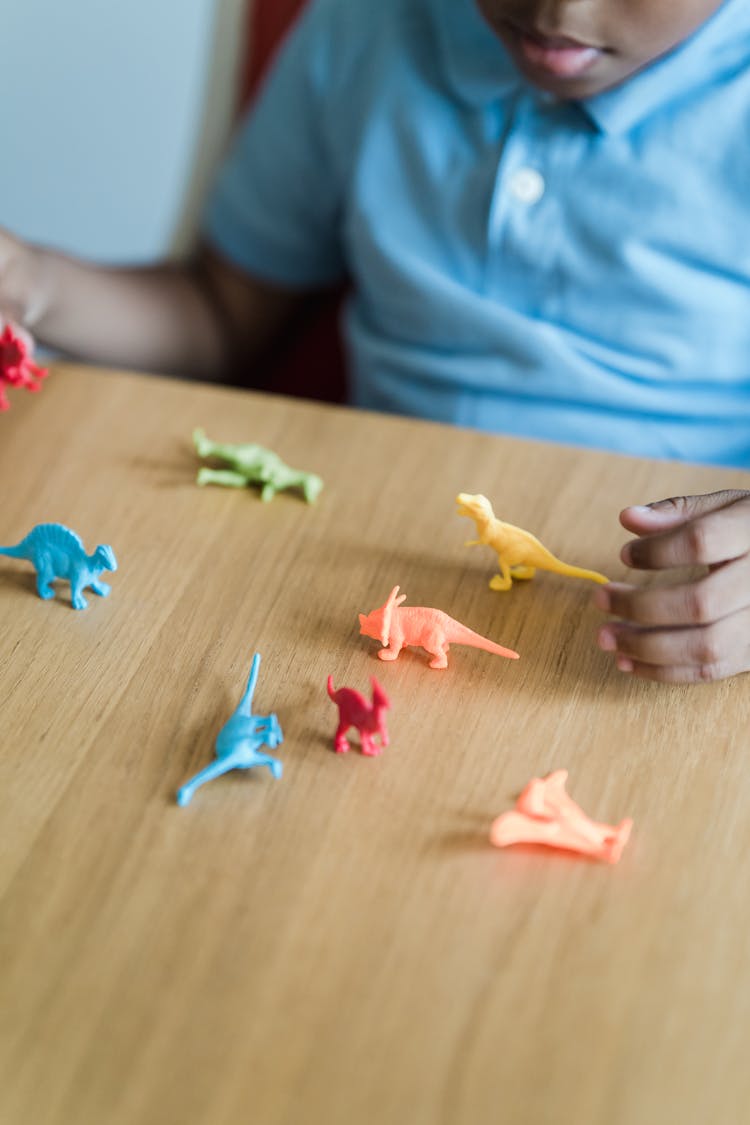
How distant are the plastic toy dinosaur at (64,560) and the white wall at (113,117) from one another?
70 centimetres

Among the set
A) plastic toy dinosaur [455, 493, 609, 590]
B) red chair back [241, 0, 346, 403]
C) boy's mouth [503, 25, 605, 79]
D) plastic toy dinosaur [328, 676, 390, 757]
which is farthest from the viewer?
red chair back [241, 0, 346, 403]

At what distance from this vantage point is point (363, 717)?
1.80 ft

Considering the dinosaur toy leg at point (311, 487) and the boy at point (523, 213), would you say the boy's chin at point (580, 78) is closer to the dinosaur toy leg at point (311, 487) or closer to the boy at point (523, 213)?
the boy at point (523, 213)

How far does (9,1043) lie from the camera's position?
1.48 feet

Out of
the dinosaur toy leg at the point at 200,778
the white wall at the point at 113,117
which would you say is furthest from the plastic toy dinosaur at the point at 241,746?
the white wall at the point at 113,117

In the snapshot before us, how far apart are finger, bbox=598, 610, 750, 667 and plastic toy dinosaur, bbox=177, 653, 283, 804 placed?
0.62ft

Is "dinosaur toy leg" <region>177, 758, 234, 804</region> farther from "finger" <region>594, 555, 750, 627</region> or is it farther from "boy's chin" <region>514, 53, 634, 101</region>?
"boy's chin" <region>514, 53, 634, 101</region>

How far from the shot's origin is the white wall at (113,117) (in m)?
1.17

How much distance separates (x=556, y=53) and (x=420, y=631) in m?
0.43

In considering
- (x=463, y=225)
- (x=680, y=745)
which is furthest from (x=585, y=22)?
(x=680, y=745)

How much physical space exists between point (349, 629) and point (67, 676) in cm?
16

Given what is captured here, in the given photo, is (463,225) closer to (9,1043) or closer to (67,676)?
(67,676)

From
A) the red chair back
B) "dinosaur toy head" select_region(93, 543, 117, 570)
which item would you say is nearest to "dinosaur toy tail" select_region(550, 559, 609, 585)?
"dinosaur toy head" select_region(93, 543, 117, 570)

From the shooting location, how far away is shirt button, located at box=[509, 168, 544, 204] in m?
0.87
